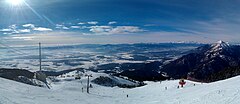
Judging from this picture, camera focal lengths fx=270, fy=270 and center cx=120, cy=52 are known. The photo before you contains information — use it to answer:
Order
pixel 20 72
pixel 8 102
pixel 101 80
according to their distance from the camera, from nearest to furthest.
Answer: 1. pixel 8 102
2. pixel 20 72
3. pixel 101 80

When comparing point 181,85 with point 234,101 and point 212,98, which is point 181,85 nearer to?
point 212,98

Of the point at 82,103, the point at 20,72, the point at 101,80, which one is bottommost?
the point at 101,80

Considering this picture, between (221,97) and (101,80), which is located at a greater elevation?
(221,97)

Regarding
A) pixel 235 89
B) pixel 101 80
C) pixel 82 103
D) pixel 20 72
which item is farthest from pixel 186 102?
pixel 101 80

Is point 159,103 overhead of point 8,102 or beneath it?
beneath

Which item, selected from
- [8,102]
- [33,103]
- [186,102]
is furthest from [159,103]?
[8,102]

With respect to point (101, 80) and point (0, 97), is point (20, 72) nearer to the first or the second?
point (101, 80)

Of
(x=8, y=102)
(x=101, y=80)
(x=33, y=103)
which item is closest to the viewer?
(x=8, y=102)

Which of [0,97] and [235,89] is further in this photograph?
[235,89]

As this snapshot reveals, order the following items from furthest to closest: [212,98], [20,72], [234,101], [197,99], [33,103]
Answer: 1. [20,72]
2. [197,99]
3. [212,98]
4. [33,103]
5. [234,101]

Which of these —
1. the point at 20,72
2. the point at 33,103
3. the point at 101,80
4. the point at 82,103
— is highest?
the point at 33,103
